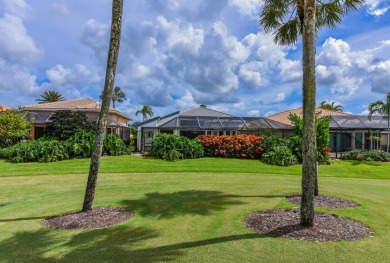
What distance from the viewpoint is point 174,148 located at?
19750 mm

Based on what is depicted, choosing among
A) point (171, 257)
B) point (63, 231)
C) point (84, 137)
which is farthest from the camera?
point (84, 137)

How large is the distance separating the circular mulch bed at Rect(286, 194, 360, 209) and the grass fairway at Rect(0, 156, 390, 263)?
0.35m

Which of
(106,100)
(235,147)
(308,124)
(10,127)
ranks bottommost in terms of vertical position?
(235,147)

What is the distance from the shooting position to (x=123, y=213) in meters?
7.09

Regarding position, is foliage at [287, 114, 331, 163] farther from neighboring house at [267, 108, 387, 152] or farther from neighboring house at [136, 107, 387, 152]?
neighboring house at [267, 108, 387, 152]

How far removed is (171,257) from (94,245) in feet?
4.97

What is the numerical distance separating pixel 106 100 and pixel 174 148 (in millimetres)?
12793

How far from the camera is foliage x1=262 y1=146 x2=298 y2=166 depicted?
1819cm

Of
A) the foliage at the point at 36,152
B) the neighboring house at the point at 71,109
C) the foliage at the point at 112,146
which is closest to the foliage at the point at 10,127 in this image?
the neighboring house at the point at 71,109

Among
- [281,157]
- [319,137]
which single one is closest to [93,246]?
[281,157]

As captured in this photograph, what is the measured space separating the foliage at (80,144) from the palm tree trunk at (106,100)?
12.5m

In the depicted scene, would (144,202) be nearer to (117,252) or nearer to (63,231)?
(63,231)

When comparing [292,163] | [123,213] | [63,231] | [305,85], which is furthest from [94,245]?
[292,163]

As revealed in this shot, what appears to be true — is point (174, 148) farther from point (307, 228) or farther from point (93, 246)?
point (93, 246)
